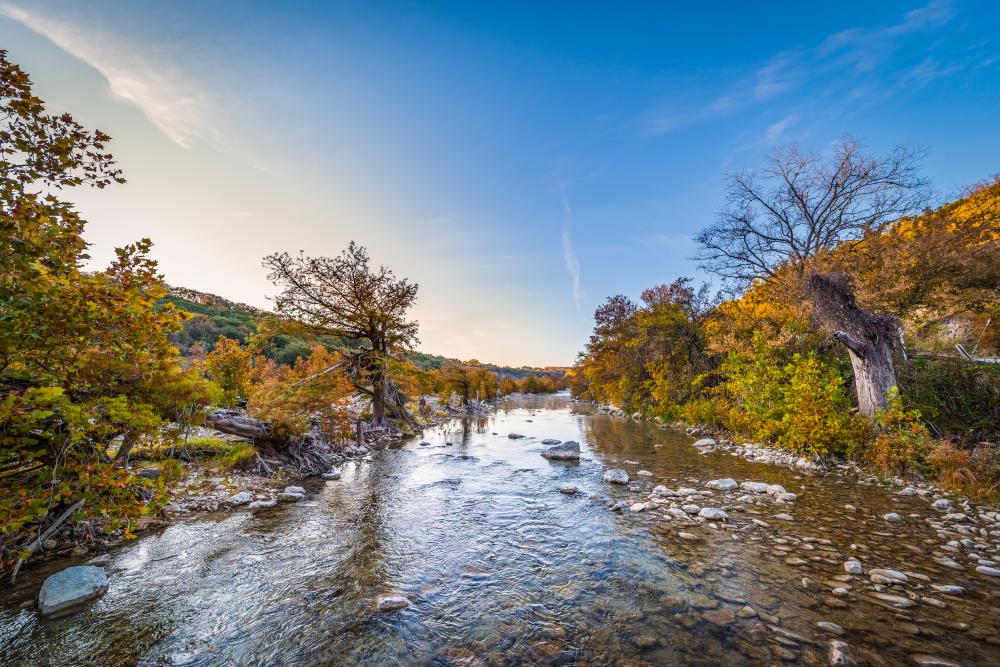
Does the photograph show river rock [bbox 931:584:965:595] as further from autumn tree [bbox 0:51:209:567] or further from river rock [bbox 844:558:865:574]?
autumn tree [bbox 0:51:209:567]

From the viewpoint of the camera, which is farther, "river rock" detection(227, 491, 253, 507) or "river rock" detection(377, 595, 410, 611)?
"river rock" detection(227, 491, 253, 507)

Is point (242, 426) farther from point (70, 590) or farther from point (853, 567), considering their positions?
point (853, 567)

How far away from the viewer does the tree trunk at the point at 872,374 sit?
9.43 m

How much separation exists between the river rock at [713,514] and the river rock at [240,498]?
351 inches

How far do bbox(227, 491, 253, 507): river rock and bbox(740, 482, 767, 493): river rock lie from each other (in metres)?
10.7

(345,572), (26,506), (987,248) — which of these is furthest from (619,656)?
(987,248)

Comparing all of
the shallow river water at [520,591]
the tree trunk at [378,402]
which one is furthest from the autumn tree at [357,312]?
the shallow river water at [520,591]

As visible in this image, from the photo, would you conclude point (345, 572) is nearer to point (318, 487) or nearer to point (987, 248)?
point (318, 487)

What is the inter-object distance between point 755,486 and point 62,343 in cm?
1127

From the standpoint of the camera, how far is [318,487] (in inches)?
338

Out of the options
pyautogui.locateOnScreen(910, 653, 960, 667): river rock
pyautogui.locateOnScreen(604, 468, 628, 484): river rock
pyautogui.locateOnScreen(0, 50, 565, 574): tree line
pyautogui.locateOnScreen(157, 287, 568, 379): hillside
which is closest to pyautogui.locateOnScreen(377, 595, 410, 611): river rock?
pyautogui.locateOnScreen(0, 50, 565, 574): tree line

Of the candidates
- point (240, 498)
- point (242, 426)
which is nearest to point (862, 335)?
point (240, 498)

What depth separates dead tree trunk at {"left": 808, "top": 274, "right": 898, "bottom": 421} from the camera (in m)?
9.53

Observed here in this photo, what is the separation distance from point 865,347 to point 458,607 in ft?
41.3
